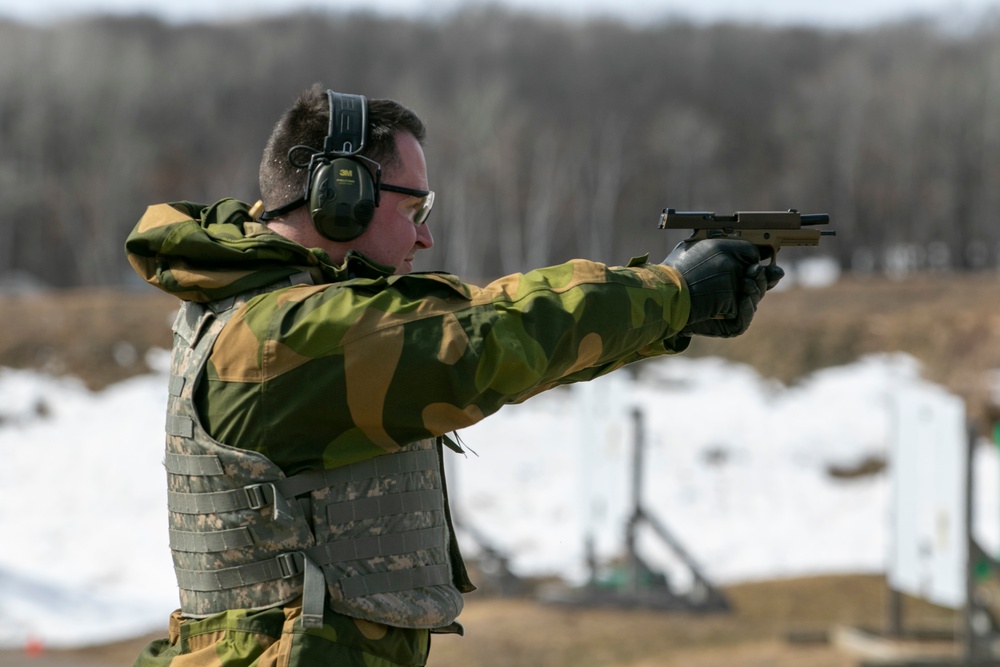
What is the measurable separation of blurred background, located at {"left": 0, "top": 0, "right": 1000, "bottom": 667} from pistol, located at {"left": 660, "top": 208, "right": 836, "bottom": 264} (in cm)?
689

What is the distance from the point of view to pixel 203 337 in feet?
7.28

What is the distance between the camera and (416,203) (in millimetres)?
2467

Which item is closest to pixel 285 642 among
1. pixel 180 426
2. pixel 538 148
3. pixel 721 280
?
pixel 180 426

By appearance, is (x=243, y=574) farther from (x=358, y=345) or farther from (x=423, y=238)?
(x=423, y=238)

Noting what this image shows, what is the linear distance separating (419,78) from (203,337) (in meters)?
46.5

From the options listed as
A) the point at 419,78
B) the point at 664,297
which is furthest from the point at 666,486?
the point at 419,78

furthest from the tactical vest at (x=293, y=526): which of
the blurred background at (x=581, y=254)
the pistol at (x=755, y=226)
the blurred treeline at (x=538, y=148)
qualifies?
the blurred treeline at (x=538, y=148)

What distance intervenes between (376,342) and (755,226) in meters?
0.89

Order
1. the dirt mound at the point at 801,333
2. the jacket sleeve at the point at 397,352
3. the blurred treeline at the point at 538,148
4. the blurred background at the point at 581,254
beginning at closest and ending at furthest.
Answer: the jacket sleeve at the point at 397,352, the blurred background at the point at 581,254, the dirt mound at the point at 801,333, the blurred treeline at the point at 538,148

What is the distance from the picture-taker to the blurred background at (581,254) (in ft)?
41.0

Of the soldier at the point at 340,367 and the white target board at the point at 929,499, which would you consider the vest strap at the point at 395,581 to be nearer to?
the soldier at the point at 340,367

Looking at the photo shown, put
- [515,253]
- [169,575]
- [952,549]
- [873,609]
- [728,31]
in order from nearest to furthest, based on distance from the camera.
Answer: [952,549] < [873,609] < [169,575] < [515,253] < [728,31]

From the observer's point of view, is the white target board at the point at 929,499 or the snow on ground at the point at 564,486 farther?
the snow on ground at the point at 564,486

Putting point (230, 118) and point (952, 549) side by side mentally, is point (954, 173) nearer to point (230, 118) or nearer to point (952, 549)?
point (230, 118)
